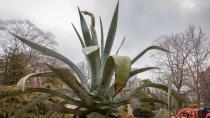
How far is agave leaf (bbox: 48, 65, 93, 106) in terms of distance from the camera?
8.46 feet

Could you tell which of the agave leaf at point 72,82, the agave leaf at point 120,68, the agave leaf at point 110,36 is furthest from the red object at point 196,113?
the agave leaf at point 120,68

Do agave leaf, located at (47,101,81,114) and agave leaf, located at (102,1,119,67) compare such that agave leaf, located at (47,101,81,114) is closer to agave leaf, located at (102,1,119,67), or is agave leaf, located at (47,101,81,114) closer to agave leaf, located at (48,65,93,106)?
agave leaf, located at (48,65,93,106)

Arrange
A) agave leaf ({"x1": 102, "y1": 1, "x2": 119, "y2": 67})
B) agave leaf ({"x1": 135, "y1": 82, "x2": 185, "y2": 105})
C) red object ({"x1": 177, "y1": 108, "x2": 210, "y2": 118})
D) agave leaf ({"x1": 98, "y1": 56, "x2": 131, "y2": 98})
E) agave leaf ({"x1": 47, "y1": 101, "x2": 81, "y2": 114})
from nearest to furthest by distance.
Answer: agave leaf ({"x1": 98, "y1": 56, "x2": 131, "y2": 98}), agave leaf ({"x1": 47, "y1": 101, "x2": 81, "y2": 114}), agave leaf ({"x1": 135, "y1": 82, "x2": 185, "y2": 105}), agave leaf ({"x1": 102, "y1": 1, "x2": 119, "y2": 67}), red object ({"x1": 177, "y1": 108, "x2": 210, "y2": 118})

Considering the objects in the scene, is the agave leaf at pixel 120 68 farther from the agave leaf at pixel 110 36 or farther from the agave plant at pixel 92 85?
the agave leaf at pixel 110 36

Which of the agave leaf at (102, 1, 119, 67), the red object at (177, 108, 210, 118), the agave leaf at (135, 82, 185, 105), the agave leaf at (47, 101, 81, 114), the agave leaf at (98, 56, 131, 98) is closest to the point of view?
the agave leaf at (98, 56, 131, 98)

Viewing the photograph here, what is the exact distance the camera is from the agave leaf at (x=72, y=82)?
258 centimetres

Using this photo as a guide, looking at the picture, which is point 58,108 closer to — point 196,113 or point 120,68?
point 120,68

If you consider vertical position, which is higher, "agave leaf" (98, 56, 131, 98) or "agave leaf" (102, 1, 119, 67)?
"agave leaf" (102, 1, 119, 67)

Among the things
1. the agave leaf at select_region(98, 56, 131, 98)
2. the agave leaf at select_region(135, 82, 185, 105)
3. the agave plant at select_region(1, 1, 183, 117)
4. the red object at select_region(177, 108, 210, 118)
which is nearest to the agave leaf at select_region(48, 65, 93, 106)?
the agave plant at select_region(1, 1, 183, 117)

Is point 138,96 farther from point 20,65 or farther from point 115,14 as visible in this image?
point 20,65

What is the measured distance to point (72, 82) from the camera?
8.83ft

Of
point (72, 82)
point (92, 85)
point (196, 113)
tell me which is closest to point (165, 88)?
point (92, 85)

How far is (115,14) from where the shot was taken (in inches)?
122

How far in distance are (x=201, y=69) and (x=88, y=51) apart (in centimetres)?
3664
